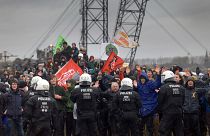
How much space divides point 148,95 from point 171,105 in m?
1.30

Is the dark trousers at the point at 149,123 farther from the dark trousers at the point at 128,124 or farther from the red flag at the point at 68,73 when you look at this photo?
the red flag at the point at 68,73

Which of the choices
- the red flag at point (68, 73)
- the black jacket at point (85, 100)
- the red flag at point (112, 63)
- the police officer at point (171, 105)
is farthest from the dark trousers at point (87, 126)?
the red flag at point (112, 63)

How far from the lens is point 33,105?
1177cm

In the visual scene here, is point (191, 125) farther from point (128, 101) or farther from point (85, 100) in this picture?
point (85, 100)

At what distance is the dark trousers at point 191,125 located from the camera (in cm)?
1415

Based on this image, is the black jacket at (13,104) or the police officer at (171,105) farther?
the black jacket at (13,104)

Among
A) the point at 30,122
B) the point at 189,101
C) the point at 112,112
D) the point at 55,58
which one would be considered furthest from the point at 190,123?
the point at 55,58

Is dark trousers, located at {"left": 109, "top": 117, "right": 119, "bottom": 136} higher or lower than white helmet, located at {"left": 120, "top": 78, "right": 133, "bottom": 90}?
lower

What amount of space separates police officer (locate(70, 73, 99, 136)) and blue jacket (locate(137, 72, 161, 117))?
5.75 ft

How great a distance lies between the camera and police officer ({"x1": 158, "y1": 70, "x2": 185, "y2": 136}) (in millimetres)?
13203

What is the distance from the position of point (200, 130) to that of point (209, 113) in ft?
3.04

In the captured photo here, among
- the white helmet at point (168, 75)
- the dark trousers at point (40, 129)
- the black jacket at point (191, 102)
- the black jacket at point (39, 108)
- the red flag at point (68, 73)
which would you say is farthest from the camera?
the red flag at point (68, 73)

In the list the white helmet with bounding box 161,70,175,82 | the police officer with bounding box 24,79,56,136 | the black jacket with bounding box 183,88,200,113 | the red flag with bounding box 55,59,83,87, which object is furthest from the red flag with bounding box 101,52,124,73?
the police officer with bounding box 24,79,56,136

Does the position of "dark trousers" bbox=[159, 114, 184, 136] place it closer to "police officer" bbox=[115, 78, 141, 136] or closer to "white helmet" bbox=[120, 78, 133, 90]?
"police officer" bbox=[115, 78, 141, 136]
